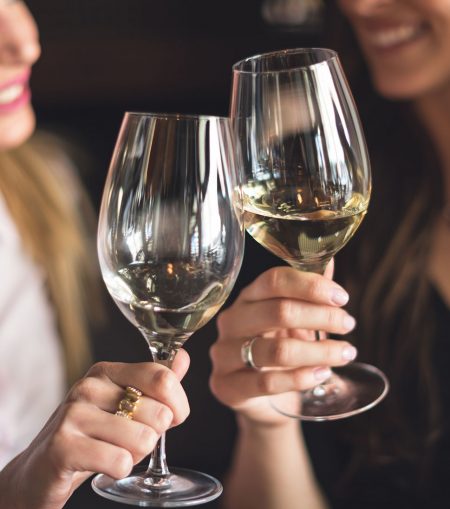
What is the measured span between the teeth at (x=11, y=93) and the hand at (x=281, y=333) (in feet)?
2.15

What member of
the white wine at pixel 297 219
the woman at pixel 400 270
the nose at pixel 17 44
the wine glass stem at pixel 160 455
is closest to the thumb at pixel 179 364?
the wine glass stem at pixel 160 455

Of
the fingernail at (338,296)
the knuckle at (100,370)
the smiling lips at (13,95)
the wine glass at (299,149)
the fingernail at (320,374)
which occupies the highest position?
the smiling lips at (13,95)

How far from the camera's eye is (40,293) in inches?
67.9

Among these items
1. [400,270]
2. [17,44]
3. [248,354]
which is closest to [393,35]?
[400,270]

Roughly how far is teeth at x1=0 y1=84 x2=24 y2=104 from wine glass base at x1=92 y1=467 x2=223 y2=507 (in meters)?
0.87

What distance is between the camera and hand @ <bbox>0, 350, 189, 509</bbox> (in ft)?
1.98

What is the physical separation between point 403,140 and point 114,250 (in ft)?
3.58

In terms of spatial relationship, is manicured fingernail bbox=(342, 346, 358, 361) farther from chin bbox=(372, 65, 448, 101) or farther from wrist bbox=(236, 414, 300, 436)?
chin bbox=(372, 65, 448, 101)

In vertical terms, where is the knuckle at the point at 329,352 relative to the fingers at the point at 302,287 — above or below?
below

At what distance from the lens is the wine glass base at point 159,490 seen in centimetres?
62

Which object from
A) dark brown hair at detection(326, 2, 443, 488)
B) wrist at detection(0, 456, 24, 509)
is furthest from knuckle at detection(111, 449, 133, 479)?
dark brown hair at detection(326, 2, 443, 488)

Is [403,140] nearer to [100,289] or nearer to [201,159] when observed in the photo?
[100,289]

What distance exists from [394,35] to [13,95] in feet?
1.98

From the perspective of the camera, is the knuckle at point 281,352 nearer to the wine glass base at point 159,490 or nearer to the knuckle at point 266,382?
the knuckle at point 266,382
